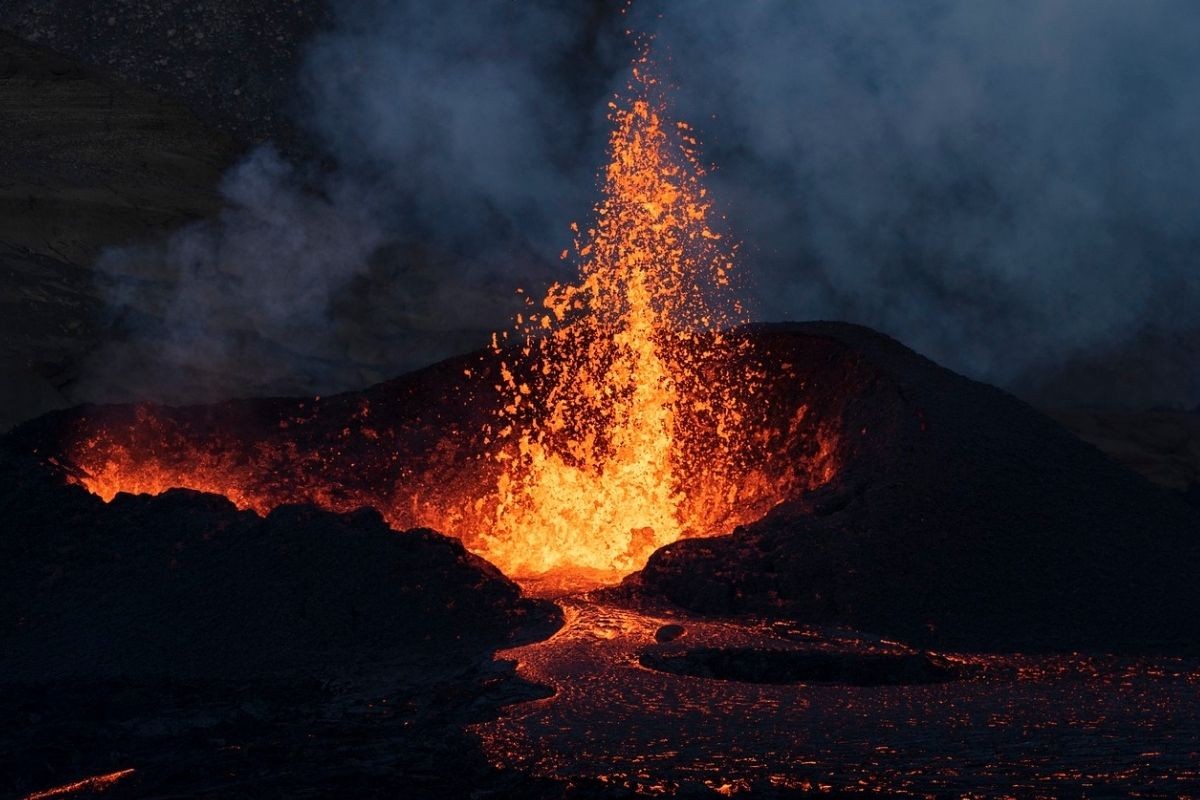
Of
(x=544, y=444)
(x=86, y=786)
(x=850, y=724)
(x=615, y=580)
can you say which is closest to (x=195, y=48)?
(x=544, y=444)

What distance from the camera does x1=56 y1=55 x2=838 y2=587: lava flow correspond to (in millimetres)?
8805

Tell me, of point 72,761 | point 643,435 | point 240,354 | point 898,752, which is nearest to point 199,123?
point 240,354

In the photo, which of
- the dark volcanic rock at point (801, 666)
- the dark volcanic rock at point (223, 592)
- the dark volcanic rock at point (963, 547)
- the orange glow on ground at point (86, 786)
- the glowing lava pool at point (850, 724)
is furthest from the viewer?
the dark volcanic rock at point (963, 547)

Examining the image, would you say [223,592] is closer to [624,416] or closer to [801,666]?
[801,666]

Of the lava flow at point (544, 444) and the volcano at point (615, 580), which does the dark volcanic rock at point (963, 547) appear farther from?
the lava flow at point (544, 444)

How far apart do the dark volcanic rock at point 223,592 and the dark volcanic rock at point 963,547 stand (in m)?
1.11

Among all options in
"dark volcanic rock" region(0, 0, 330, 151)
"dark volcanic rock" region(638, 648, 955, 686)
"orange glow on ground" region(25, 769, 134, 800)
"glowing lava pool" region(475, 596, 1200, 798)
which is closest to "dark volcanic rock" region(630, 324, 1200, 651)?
"glowing lava pool" region(475, 596, 1200, 798)

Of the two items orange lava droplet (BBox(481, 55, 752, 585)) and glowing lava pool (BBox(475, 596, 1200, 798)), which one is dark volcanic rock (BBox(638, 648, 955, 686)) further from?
orange lava droplet (BBox(481, 55, 752, 585))

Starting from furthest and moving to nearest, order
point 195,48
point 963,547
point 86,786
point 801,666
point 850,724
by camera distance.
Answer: point 195,48
point 963,547
point 801,666
point 850,724
point 86,786

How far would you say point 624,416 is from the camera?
31.7 feet

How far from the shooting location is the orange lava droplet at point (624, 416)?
8.88 m

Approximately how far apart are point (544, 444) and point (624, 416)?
0.61 meters

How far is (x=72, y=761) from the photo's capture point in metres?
4.75

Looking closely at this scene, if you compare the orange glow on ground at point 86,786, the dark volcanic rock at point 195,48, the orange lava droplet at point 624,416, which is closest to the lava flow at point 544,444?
the orange lava droplet at point 624,416
